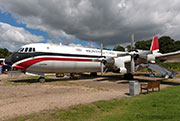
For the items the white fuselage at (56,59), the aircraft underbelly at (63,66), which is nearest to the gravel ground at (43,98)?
the white fuselage at (56,59)

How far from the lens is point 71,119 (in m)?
5.23

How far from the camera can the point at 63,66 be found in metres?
18.9

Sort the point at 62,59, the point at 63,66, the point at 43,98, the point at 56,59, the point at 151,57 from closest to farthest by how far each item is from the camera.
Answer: the point at 43,98
the point at 151,57
the point at 56,59
the point at 62,59
the point at 63,66

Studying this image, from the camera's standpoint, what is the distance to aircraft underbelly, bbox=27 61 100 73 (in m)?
17.4

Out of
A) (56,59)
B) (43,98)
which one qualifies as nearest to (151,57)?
(56,59)

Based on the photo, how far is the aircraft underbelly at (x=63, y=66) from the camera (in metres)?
17.4

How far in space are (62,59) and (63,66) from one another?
1093 millimetres

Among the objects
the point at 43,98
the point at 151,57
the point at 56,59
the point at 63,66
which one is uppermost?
the point at 151,57

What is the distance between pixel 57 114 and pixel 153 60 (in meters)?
15.7

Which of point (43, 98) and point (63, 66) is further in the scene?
point (63, 66)

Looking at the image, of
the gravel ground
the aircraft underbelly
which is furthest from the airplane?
the gravel ground

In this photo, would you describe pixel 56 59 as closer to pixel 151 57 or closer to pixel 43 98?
pixel 43 98

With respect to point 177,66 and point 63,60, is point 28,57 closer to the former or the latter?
point 63,60

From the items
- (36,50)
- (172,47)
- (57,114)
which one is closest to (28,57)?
(36,50)
